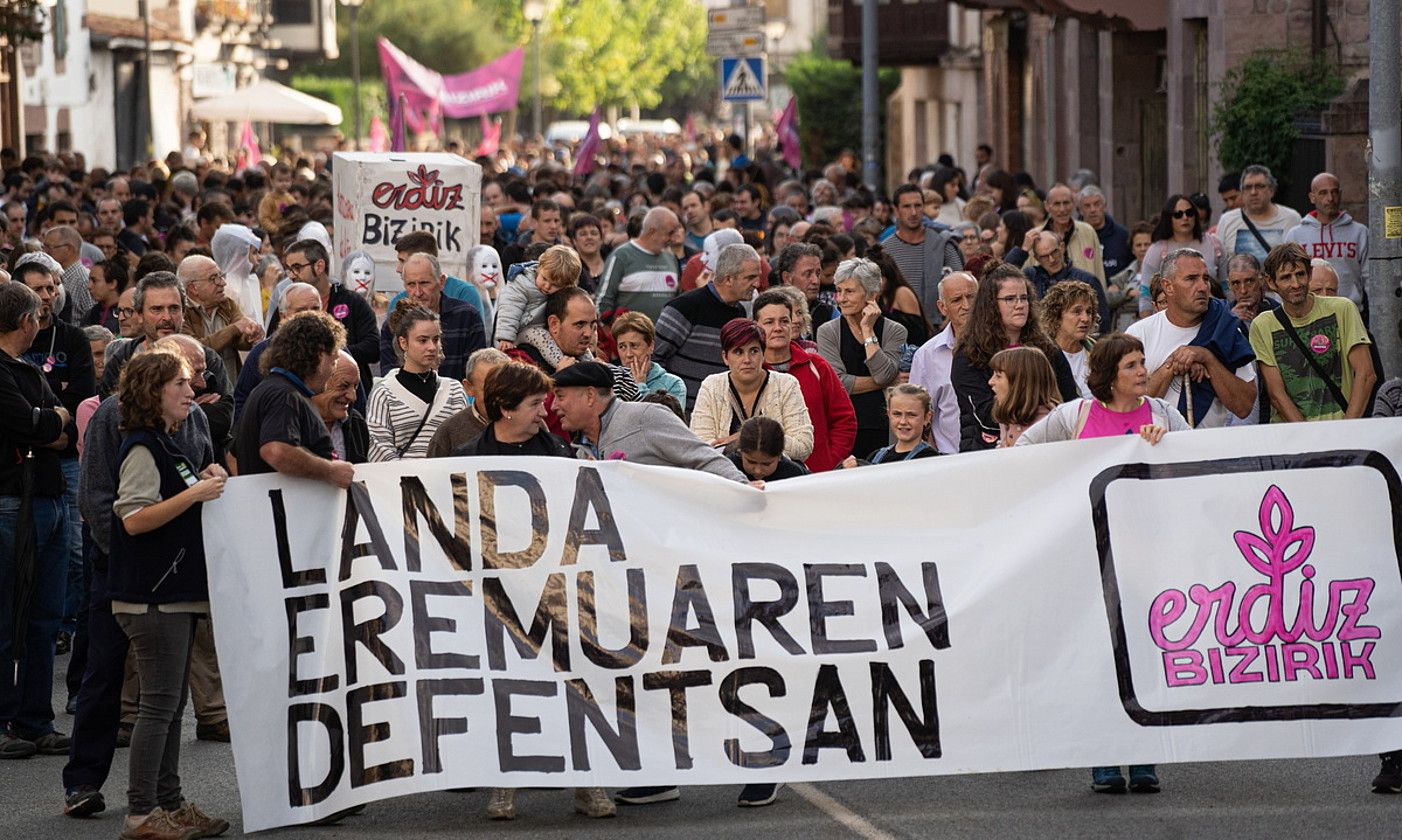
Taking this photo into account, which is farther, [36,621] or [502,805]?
[36,621]

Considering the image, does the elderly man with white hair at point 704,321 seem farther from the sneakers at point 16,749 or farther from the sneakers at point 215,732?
the sneakers at point 16,749

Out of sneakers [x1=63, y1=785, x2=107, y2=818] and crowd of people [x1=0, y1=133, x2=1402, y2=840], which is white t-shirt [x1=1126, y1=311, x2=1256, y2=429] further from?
sneakers [x1=63, y1=785, x2=107, y2=818]

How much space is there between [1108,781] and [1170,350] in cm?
260

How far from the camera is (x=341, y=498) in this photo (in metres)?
7.92

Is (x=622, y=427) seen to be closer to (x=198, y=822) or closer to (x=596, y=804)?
(x=596, y=804)

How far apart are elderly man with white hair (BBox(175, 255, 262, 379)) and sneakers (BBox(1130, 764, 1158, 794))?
5181mm

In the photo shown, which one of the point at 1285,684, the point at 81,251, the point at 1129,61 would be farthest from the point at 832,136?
the point at 1285,684

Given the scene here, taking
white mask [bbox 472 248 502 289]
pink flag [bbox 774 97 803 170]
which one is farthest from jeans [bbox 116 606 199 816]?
pink flag [bbox 774 97 803 170]

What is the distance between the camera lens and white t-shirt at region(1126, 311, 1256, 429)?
9930 mm

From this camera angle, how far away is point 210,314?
1146cm

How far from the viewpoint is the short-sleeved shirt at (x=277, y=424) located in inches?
309

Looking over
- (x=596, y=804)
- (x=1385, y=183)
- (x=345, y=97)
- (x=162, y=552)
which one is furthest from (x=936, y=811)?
(x=345, y=97)

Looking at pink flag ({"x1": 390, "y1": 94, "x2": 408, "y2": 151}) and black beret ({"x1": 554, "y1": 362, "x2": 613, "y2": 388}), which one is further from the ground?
pink flag ({"x1": 390, "y1": 94, "x2": 408, "y2": 151})

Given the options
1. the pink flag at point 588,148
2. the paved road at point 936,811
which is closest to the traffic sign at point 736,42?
the pink flag at point 588,148
